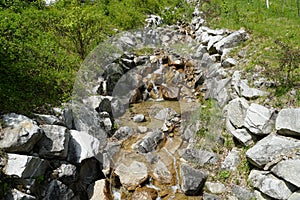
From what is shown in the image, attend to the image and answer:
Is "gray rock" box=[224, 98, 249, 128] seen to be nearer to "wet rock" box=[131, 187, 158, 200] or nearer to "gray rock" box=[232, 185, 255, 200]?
"gray rock" box=[232, 185, 255, 200]

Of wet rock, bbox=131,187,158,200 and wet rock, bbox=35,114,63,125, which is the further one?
wet rock, bbox=131,187,158,200

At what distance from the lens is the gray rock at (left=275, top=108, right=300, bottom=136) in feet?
23.3

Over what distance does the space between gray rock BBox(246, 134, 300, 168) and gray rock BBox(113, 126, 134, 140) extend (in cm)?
497

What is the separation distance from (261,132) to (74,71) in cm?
794

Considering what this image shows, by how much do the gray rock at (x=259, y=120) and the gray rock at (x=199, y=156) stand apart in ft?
5.13

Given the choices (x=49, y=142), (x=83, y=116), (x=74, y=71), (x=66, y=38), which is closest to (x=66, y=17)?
(x=66, y=38)

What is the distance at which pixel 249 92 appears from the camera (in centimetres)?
930

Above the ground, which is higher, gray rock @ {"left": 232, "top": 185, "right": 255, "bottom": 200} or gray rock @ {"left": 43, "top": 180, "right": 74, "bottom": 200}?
gray rock @ {"left": 43, "top": 180, "right": 74, "bottom": 200}

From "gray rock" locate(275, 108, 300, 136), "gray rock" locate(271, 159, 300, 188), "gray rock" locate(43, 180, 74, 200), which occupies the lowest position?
"gray rock" locate(43, 180, 74, 200)

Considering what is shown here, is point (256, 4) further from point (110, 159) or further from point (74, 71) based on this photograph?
point (110, 159)

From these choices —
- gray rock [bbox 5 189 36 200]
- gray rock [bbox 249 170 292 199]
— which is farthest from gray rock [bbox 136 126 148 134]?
gray rock [bbox 5 189 36 200]

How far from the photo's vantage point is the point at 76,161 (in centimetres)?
791

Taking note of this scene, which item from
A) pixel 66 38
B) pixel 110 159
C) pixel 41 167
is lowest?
pixel 110 159

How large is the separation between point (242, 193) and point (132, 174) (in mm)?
3509
